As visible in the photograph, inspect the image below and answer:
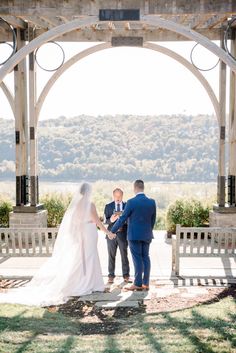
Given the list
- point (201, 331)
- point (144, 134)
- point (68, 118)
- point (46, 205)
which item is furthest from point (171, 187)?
point (201, 331)

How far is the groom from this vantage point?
7.77m

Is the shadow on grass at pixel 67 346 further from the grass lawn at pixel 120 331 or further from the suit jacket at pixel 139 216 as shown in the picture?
the suit jacket at pixel 139 216

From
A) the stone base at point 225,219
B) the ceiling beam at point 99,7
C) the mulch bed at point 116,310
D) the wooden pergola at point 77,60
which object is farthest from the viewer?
the stone base at point 225,219

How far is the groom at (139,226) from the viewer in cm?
777

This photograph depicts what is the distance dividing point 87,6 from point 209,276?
173 inches

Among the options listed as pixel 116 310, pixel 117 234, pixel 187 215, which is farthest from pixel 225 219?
pixel 116 310

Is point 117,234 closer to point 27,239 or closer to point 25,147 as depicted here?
point 27,239

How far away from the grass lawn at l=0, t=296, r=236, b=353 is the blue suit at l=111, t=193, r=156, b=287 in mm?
1158

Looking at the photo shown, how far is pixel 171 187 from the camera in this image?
4903 cm

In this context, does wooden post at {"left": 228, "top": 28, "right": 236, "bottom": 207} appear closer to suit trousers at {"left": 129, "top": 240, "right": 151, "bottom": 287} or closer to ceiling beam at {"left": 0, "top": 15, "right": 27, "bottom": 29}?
ceiling beam at {"left": 0, "top": 15, "right": 27, "bottom": 29}

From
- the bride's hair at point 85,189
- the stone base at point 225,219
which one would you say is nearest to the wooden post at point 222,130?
the stone base at point 225,219

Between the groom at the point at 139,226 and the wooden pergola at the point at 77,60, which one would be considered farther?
the wooden pergola at the point at 77,60

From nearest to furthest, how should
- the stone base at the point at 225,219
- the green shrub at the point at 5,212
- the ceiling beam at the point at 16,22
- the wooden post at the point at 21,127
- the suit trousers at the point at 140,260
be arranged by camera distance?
the suit trousers at the point at 140,260 < the ceiling beam at the point at 16,22 < the wooden post at the point at 21,127 < the stone base at the point at 225,219 < the green shrub at the point at 5,212

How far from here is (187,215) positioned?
12914mm
